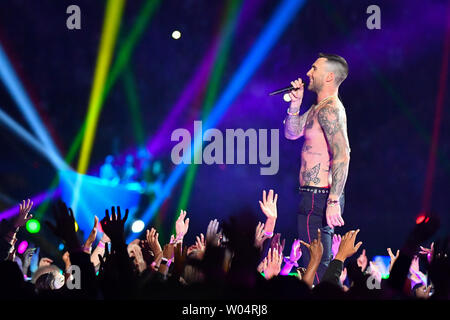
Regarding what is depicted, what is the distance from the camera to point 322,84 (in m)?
4.03

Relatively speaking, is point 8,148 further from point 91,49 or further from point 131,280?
point 131,280

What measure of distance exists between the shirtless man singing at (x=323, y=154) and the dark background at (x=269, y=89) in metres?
3.10

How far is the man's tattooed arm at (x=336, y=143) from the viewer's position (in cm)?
373

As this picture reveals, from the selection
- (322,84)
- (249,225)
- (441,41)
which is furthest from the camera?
(441,41)

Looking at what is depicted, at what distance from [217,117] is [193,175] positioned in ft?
3.02

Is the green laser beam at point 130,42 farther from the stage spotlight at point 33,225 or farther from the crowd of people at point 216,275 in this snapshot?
the crowd of people at point 216,275

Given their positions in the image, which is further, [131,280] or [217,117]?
[217,117]

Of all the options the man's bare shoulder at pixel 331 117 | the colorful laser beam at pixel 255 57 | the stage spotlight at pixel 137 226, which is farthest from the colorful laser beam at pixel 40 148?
the man's bare shoulder at pixel 331 117

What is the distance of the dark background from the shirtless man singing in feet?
10.2

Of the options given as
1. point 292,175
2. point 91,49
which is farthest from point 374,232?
point 91,49

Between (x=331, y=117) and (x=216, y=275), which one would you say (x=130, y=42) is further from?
(x=216, y=275)

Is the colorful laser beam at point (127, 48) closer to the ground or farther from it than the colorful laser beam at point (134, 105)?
farther from it

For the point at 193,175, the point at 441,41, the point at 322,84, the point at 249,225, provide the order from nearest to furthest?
the point at 249,225 < the point at 322,84 < the point at 441,41 < the point at 193,175

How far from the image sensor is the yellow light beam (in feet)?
23.3
